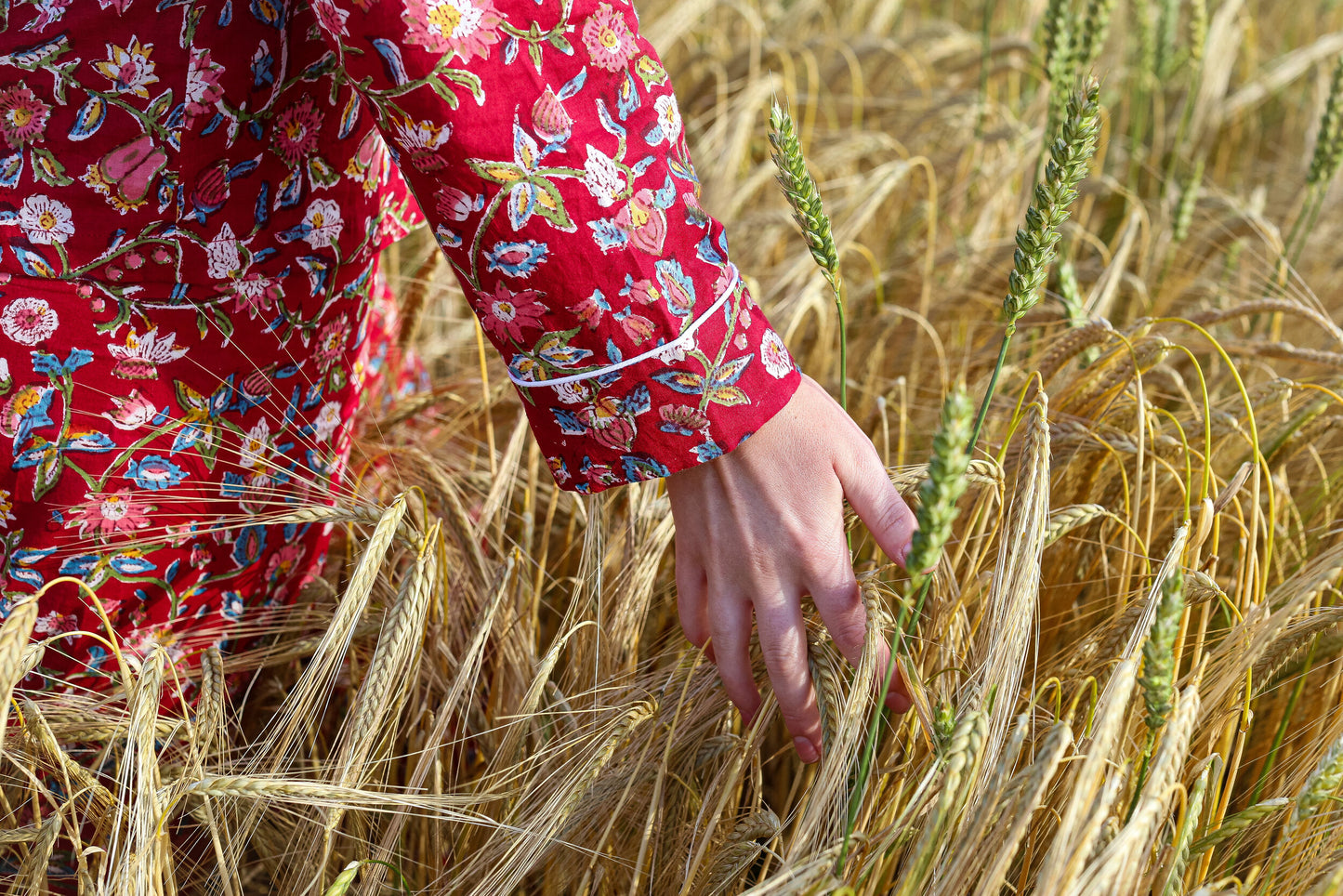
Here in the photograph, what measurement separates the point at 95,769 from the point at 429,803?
0.85 feet

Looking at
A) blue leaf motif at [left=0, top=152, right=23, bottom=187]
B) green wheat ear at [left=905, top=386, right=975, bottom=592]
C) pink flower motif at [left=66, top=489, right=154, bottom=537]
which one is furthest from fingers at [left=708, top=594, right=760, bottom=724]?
blue leaf motif at [left=0, top=152, right=23, bottom=187]

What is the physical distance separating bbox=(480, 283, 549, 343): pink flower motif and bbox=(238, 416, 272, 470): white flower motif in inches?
11.2

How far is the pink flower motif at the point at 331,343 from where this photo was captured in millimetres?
786

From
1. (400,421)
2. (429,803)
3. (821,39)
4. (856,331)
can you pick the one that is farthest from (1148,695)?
(821,39)

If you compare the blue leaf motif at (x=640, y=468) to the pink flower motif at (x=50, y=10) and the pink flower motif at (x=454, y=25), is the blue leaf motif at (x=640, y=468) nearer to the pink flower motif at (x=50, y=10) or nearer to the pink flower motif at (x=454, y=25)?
the pink flower motif at (x=454, y=25)

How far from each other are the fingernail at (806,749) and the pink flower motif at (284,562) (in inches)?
18.8

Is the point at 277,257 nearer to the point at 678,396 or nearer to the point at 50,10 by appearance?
the point at 50,10

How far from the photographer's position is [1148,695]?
520 mm

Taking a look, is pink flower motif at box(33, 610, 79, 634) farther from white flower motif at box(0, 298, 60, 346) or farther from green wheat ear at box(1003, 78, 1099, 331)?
green wheat ear at box(1003, 78, 1099, 331)

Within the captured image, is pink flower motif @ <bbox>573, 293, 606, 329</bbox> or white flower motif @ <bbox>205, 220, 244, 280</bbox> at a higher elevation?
white flower motif @ <bbox>205, 220, 244, 280</bbox>

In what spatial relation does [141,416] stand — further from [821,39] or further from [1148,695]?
[821,39]

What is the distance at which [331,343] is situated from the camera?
801 mm

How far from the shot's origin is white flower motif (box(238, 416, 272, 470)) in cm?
77

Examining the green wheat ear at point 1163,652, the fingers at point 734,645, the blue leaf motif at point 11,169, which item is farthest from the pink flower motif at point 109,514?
the green wheat ear at point 1163,652
